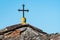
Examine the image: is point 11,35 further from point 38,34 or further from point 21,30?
point 38,34

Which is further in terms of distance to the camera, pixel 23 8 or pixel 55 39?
pixel 23 8

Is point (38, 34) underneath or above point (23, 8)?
underneath

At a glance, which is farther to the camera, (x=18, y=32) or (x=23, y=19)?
(x=23, y=19)

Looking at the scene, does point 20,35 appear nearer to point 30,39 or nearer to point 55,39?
point 30,39

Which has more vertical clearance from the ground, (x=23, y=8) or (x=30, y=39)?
(x=23, y=8)

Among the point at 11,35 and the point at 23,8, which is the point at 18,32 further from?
the point at 23,8

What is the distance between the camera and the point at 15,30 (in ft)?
18.2

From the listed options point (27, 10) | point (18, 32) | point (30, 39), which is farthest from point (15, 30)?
point (27, 10)

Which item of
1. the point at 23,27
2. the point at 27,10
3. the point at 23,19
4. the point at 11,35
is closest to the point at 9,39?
the point at 11,35

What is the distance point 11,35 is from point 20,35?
0.29m

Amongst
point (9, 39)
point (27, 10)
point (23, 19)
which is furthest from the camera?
point (27, 10)

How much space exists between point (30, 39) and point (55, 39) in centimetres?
78

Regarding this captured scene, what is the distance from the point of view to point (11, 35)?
5.45m

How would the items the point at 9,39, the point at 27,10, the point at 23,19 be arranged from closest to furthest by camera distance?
the point at 9,39, the point at 23,19, the point at 27,10
